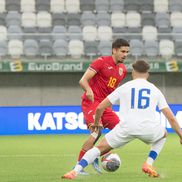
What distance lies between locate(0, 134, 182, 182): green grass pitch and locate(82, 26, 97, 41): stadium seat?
5.06 m

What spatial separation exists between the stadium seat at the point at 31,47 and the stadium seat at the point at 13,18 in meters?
1.77

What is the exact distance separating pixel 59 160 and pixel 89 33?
1231 cm

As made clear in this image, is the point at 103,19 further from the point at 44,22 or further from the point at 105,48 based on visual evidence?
the point at 44,22

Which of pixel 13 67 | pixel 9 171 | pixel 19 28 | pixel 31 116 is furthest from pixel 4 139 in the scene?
pixel 9 171

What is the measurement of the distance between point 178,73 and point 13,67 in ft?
19.4

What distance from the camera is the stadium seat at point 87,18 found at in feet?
85.3

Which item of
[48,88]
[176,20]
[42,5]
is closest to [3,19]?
[42,5]

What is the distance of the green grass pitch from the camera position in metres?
9.76

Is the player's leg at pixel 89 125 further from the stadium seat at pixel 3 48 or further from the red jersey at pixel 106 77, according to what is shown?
the stadium seat at pixel 3 48

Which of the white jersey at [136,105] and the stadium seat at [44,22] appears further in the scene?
the stadium seat at [44,22]

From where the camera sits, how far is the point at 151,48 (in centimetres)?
2481

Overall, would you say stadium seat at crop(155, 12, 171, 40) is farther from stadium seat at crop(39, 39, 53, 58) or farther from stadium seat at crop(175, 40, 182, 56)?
stadium seat at crop(39, 39, 53, 58)

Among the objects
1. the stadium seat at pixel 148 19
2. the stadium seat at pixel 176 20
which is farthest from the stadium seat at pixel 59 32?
the stadium seat at pixel 176 20

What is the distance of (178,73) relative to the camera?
84.0 feet
